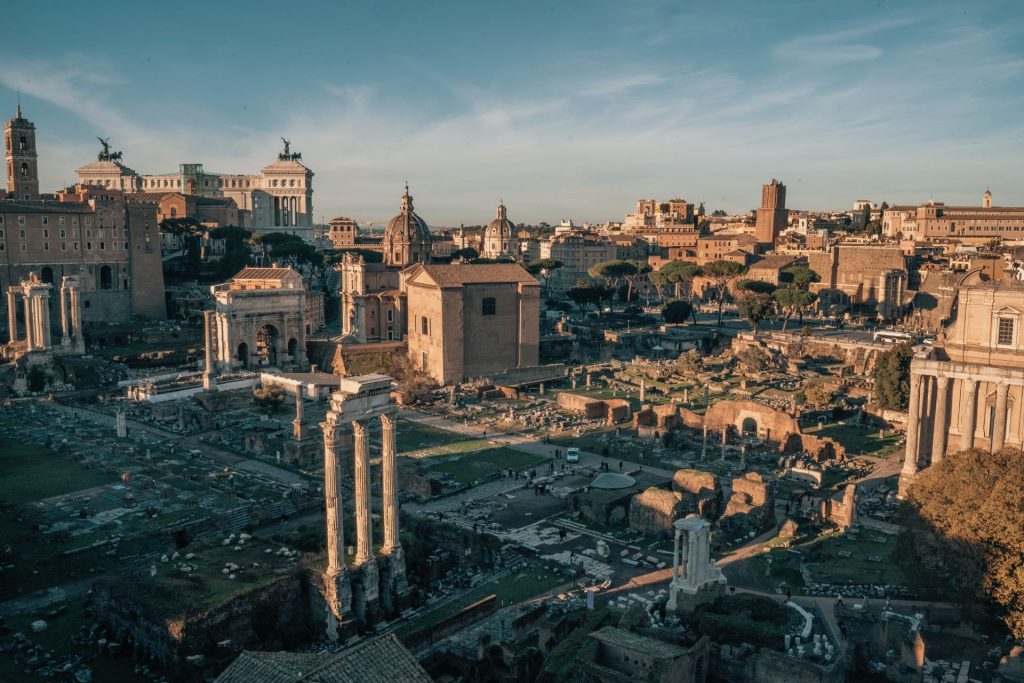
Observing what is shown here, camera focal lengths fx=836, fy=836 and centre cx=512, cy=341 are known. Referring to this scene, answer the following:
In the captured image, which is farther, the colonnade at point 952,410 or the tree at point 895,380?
the tree at point 895,380

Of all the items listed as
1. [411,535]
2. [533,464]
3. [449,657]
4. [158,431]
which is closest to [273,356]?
[158,431]

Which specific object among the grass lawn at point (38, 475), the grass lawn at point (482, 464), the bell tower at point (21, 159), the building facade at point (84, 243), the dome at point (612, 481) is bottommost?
the grass lawn at point (482, 464)

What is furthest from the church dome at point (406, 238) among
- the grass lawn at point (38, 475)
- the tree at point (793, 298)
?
the grass lawn at point (38, 475)

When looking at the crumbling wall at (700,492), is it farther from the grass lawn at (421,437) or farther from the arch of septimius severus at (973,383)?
the grass lawn at (421,437)

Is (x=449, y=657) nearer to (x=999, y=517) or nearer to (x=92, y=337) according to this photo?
(x=999, y=517)

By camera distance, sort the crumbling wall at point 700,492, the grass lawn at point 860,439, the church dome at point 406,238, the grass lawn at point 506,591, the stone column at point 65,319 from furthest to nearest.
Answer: the church dome at point 406,238
the stone column at point 65,319
the grass lawn at point 860,439
the crumbling wall at point 700,492
the grass lawn at point 506,591

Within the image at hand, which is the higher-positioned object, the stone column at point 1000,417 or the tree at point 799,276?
the tree at point 799,276

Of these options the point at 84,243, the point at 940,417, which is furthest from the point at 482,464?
the point at 84,243
